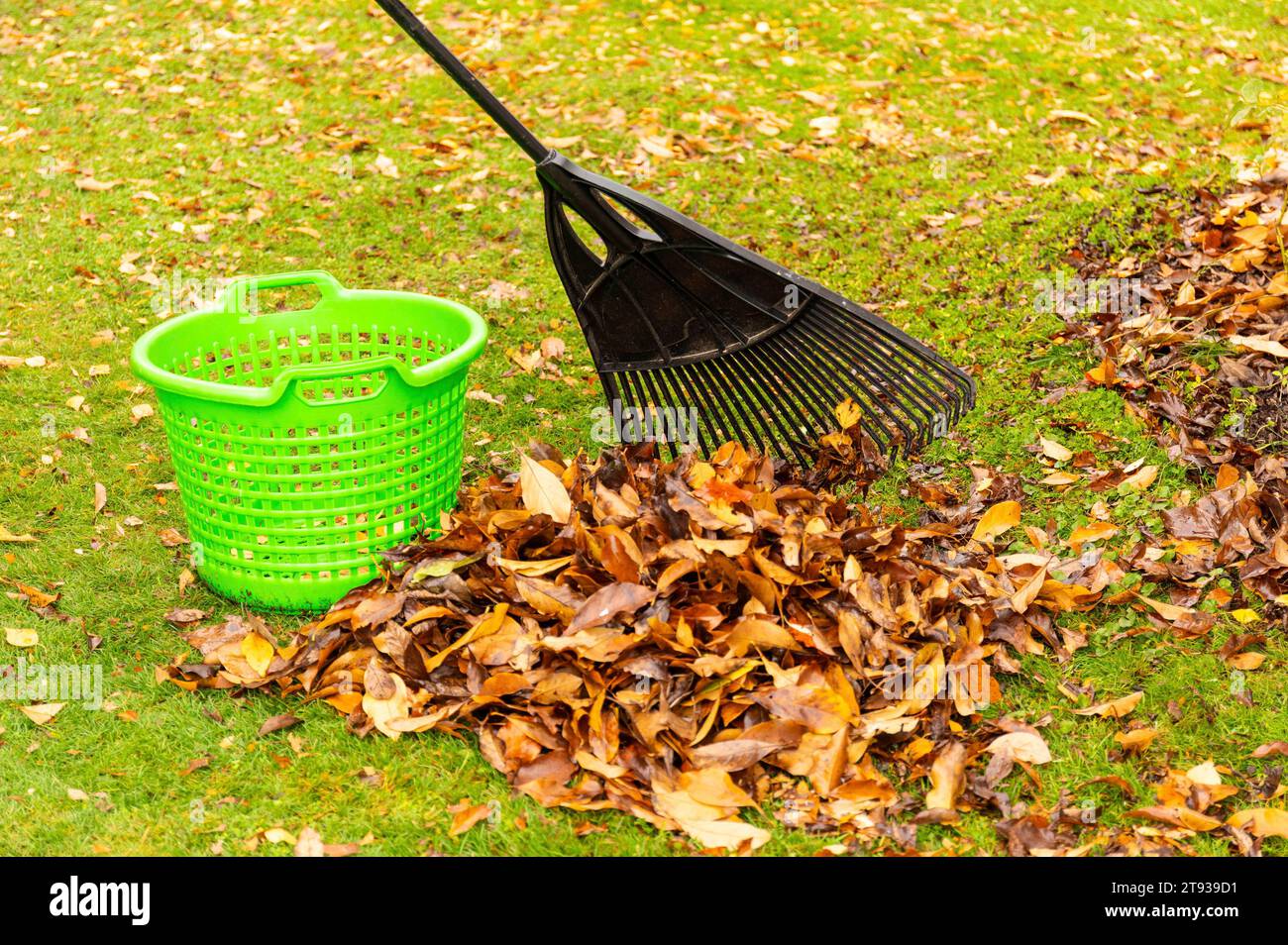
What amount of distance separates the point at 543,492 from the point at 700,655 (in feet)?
2.02

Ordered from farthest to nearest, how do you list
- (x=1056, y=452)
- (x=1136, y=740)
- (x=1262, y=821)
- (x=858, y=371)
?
(x=1056, y=452) → (x=858, y=371) → (x=1136, y=740) → (x=1262, y=821)

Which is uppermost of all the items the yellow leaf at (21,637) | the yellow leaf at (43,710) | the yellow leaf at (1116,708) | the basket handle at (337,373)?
the basket handle at (337,373)

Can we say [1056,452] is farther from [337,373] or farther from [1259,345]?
[337,373]

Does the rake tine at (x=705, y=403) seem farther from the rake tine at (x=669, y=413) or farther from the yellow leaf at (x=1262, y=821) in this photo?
the yellow leaf at (x=1262, y=821)

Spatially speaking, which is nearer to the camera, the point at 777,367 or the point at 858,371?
the point at 858,371

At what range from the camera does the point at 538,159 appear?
3170 millimetres

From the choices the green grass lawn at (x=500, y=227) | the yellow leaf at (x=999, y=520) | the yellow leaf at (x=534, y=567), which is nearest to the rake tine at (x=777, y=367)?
the green grass lawn at (x=500, y=227)

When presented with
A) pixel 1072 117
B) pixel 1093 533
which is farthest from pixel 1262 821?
pixel 1072 117

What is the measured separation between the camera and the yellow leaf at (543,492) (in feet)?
9.73

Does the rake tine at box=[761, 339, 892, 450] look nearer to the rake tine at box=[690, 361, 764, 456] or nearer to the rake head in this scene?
the rake head

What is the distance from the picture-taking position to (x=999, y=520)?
3.26m

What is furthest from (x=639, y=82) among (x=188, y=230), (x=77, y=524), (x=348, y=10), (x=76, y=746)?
(x=76, y=746)

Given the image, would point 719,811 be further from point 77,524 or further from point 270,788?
point 77,524

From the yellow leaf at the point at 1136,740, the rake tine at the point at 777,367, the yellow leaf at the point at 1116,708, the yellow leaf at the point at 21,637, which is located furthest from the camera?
the rake tine at the point at 777,367
